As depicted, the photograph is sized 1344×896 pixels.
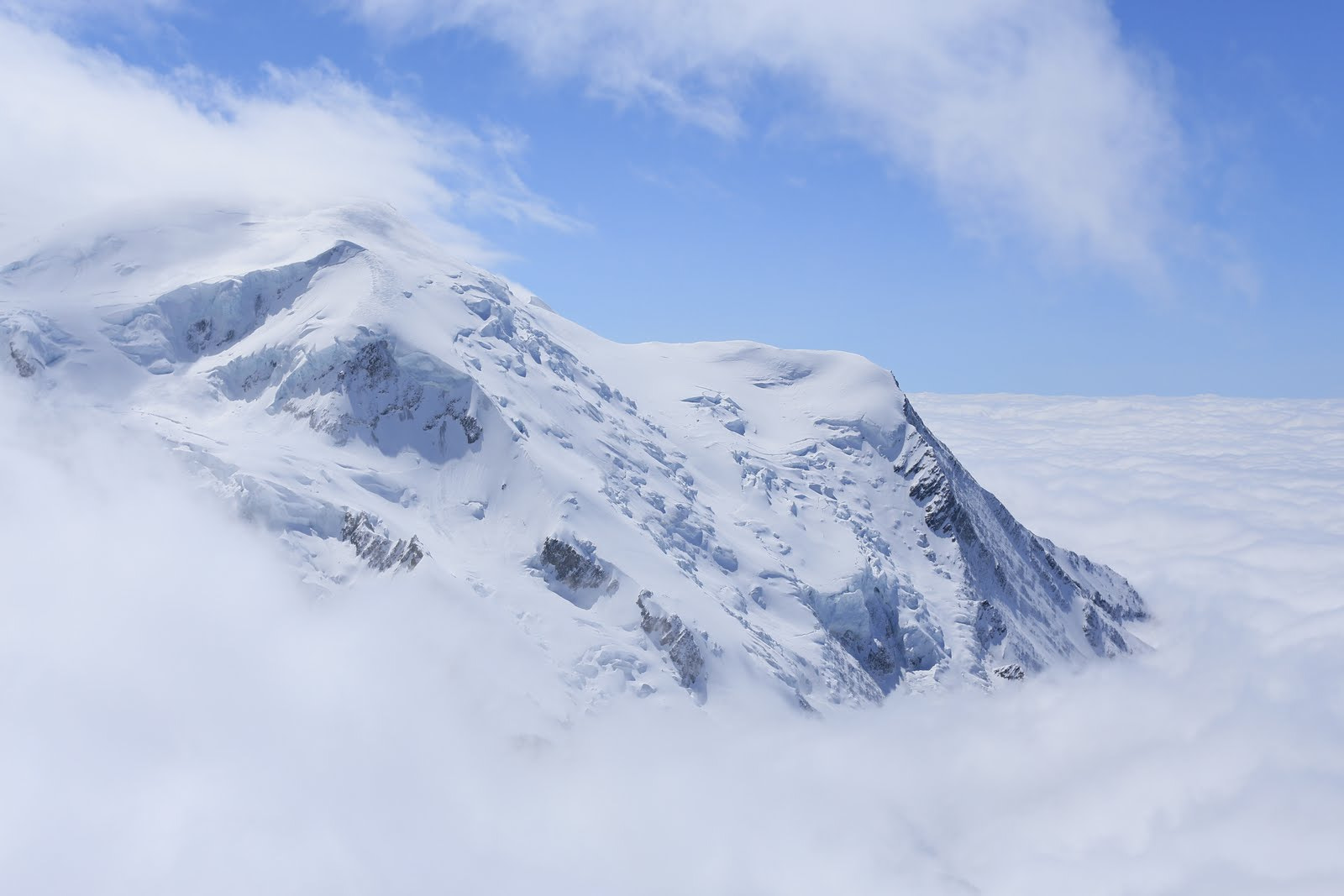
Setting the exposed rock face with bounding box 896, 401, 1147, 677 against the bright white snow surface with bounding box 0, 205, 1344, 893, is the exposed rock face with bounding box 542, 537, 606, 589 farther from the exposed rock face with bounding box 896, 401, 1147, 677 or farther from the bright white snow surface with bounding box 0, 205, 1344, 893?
the exposed rock face with bounding box 896, 401, 1147, 677

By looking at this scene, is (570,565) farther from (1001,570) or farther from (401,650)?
(1001,570)

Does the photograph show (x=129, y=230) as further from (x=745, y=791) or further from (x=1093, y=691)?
(x=1093, y=691)

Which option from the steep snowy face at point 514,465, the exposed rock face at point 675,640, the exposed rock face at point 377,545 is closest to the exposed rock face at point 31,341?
the steep snowy face at point 514,465

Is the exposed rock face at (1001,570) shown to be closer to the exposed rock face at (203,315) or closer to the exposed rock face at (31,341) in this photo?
the exposed rock face at (203,315)

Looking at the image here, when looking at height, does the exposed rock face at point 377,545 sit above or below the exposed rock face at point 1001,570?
below

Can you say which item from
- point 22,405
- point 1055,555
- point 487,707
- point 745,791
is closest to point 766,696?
point 745,791

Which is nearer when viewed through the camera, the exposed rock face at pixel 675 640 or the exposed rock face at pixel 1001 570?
the exposed rock face at pixel 675 640
